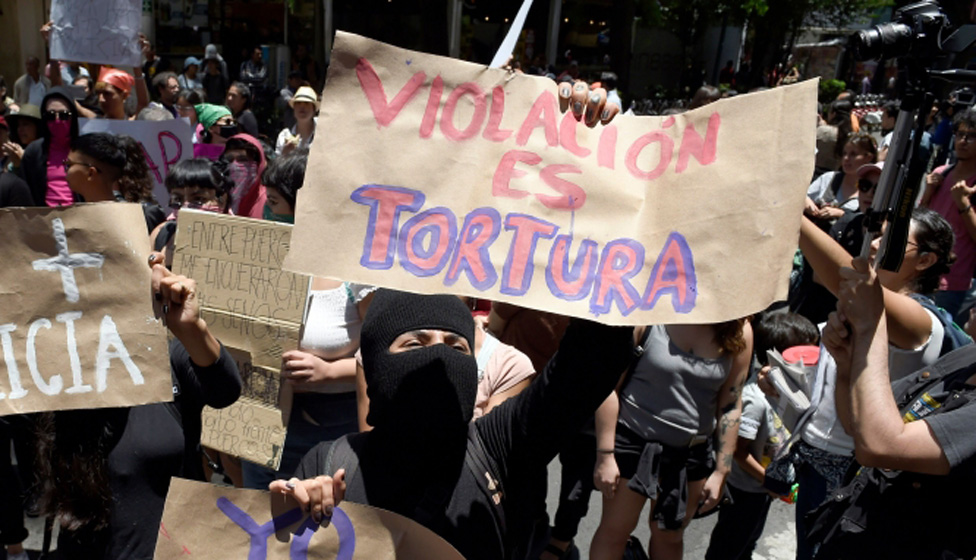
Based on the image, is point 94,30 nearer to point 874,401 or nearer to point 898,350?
point 898,350

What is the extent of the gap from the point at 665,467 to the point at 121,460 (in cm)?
192

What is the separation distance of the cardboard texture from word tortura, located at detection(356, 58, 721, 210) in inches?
28.8

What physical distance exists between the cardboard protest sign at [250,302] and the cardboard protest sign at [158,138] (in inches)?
86.5

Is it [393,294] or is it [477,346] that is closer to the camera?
[393,294]

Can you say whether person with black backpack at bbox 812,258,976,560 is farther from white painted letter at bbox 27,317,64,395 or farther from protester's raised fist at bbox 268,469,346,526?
white painted letter at bbox 27,317,64,395

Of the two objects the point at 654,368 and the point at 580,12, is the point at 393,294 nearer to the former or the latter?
the point at 654,368

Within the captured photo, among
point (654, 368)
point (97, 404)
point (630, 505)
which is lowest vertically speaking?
point (630, 505)

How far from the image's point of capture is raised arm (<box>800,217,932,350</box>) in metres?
1.99

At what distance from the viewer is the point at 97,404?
1.95 meters

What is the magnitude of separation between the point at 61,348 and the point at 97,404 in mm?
156

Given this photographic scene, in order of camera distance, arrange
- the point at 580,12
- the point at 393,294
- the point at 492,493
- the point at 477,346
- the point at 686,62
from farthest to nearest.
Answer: the point at 686,62, the point at 580,12, the point at 477,346, the point at 393,294, the point at 492,493

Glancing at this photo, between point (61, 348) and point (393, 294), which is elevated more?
point (393, 294)

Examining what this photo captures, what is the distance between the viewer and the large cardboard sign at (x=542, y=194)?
1.67 metres

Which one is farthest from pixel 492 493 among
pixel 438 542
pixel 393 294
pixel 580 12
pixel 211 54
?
pixel 580 12
